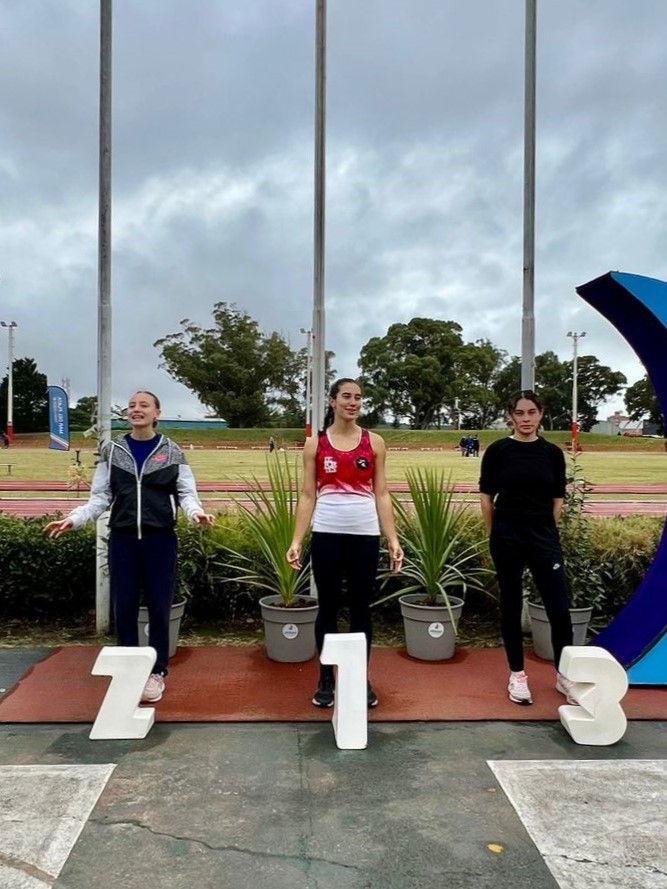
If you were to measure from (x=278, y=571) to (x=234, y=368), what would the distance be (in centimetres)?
5686

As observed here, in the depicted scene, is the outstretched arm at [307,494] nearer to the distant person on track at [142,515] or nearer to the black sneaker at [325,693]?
the distant person on track at [142,515]

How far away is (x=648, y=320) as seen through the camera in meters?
3.92

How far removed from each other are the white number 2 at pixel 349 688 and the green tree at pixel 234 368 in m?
56.6

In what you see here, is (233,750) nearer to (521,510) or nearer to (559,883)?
(559,883)

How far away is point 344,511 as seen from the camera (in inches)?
135

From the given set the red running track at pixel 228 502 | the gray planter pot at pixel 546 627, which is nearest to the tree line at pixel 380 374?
the red running track at pixel 228 502

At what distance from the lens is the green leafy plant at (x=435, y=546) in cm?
456

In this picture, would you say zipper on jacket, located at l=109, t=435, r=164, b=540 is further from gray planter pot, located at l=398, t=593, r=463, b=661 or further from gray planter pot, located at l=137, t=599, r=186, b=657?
gray planter pot, located at l=398, t=593, r=463, b=661

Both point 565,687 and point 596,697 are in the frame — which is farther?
point 565,687

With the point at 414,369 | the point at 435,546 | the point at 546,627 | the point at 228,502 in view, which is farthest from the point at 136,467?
the point at 414,369

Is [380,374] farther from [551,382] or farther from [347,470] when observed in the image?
[347,470]

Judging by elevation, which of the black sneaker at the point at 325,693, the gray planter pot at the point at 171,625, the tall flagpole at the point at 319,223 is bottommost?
the black sneaker at the point at 325,693

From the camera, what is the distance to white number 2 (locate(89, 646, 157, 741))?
10.5ft

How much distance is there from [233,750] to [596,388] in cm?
7201
